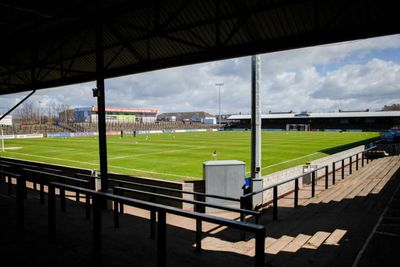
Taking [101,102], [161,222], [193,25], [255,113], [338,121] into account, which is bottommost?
[161,222]

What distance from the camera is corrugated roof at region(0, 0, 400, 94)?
605 centimetres

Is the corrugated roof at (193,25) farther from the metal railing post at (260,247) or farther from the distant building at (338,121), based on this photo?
the distant building at (338,121)

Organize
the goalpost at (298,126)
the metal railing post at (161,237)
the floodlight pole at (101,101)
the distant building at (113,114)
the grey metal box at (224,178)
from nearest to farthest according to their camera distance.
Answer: the metal railing post at (161,237) < the floodlight pole at (101,101) < the grey metal box at (224,178) < the goalpost at (298,126) < the distant building at (113,114)

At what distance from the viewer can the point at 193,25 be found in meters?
7.81

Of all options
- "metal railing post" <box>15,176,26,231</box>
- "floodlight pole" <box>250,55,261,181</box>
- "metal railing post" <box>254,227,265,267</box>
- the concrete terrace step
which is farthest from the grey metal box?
"metal railing post" <box>254,227,265,267</box>

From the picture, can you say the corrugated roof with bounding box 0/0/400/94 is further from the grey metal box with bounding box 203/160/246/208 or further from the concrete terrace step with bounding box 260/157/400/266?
the grey metal box with bounding box 203/160/246/208

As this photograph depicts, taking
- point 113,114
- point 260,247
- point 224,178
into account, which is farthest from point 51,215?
point 113,114

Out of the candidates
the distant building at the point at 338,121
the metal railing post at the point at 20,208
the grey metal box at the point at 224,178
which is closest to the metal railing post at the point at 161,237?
the metal railing post at the point at 20,208

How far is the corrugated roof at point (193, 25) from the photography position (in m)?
6.05

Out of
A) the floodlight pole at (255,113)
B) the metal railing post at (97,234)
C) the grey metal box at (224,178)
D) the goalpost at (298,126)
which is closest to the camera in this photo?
the metal railing post at (97,234)

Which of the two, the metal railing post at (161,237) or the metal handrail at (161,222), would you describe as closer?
the metal handrail at (161,222)

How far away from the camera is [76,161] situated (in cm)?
2447

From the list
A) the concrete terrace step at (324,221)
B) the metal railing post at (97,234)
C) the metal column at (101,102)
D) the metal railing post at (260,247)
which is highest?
the metal column at (101,102)

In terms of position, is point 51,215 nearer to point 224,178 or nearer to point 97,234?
point 97,234
